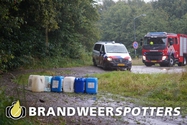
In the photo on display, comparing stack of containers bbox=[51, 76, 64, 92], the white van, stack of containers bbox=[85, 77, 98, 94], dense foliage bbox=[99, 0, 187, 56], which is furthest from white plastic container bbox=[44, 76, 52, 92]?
dense foliage bbox=[99, 0, 187, 56]

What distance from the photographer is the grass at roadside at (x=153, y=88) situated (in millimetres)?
10891

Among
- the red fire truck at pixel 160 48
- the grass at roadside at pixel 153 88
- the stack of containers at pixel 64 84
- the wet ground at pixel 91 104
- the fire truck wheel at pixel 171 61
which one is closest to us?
the wet ground at pixel 91 104

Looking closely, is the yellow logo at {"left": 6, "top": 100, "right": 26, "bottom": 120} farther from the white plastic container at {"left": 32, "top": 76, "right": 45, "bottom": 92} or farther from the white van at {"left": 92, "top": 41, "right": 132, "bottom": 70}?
the white van at {"left": 92, "top": 41, "right": 132, "bottom": 70}

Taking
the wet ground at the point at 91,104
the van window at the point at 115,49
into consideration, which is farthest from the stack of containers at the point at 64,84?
the van window at the point at 115,49

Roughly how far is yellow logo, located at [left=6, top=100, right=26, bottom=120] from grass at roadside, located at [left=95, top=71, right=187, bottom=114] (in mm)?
4805

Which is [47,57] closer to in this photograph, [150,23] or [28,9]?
[28,9]

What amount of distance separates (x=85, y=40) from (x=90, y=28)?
232 cm

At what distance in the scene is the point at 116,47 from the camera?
23875 millimetres

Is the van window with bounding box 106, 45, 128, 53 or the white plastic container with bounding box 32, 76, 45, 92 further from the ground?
the van window with bounding box 106, 45, 128, 53

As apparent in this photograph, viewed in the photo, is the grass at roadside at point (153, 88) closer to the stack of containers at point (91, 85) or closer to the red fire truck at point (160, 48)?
the stack of containers at point (91, 85)

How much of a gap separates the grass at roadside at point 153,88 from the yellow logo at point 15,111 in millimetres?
4805

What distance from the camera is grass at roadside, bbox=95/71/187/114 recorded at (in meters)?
10.9

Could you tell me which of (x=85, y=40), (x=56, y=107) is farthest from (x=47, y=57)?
(x=56, y=107)

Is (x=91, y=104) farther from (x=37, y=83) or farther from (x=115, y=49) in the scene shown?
(x=115, y=49)
